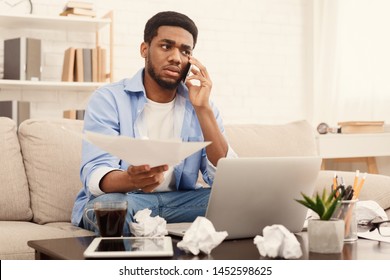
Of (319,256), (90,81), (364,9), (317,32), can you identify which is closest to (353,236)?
(319,256)

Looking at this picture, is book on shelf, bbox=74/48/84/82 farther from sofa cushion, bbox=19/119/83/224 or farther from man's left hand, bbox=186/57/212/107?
man's left hand, bbox=186/57/212/107

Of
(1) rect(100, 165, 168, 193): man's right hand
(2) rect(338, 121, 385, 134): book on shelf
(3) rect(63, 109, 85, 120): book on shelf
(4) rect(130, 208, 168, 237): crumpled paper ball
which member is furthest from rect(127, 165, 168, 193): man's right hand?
(2) rect(338, 121, 385, 134): book on shelf

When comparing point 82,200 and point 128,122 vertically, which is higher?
point 128,122

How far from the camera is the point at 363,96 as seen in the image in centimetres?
458

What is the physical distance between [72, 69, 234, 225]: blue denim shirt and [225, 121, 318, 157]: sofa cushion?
1.35 feet

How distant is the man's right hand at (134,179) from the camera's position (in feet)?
5.13

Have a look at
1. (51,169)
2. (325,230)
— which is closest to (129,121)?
(51,169)

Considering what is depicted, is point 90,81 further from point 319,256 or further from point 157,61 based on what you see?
point 319,256

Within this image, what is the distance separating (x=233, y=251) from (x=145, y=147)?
30cm

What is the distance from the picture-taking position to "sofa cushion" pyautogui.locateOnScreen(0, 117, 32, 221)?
228 cm

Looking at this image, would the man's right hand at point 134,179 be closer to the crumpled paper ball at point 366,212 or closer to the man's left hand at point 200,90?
the man's left hand at point 200,90

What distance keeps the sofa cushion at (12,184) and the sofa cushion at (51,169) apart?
0.10 feet

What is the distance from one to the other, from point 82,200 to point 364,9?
10.3ft

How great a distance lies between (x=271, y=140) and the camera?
108 inches
